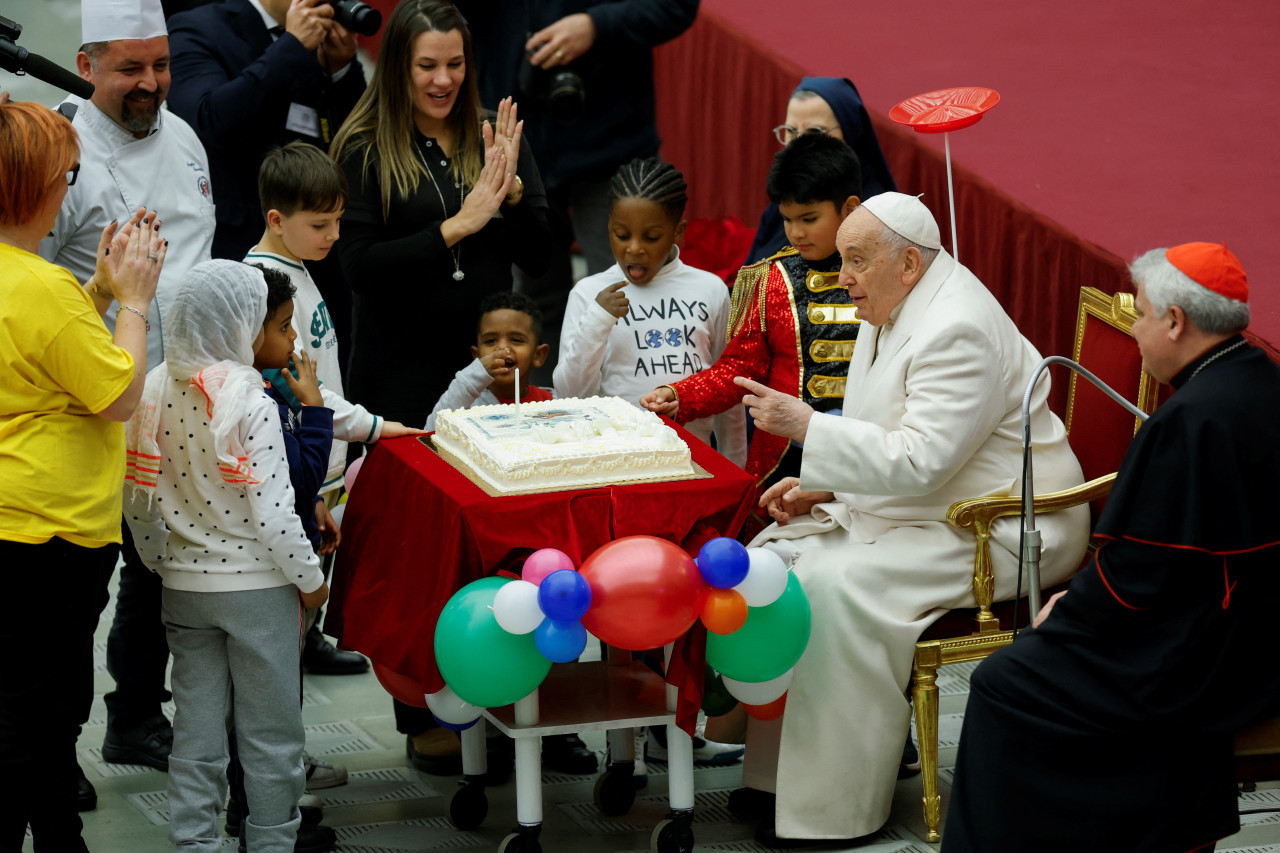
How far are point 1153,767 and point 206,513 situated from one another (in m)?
2.01

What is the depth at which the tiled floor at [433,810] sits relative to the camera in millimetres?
3586

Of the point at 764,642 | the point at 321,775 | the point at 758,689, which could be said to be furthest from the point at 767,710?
the point at 321,775

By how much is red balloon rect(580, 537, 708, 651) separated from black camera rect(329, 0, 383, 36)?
6.62ft

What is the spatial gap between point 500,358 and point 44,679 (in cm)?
141

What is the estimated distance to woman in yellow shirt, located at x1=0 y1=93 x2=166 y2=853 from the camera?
112 inches

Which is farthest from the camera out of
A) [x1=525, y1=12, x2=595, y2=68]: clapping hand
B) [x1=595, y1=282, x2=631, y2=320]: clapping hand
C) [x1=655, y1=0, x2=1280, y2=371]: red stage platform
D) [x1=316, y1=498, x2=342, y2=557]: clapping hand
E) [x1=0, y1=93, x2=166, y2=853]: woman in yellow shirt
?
[x1=525, y1=12, x2=595, y2=68]: clapping hand

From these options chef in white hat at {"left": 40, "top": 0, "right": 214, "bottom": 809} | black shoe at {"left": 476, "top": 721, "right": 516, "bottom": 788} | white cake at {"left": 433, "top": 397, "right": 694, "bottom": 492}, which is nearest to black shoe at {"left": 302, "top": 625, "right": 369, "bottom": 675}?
chef in white hat at {"left": 40, "top": 0, "right": 214, "bottom": 809}

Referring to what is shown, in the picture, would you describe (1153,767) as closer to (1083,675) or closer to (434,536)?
(1083,675)

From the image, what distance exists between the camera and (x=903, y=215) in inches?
139

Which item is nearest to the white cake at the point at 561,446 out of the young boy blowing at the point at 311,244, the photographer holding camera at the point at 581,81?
the young boy blowing at the point at 311,244

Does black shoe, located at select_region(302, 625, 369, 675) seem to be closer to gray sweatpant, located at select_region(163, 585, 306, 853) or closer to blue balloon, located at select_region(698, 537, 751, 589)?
gray sweatpant, located at select_region(163, 585, 306, 853)

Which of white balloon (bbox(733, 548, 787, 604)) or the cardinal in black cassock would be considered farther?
white balloon (bbox(733, 548, 787, 604))

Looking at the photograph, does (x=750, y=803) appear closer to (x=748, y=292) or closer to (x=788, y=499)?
(x=788, y=499)

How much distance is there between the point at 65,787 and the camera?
3.15 m
